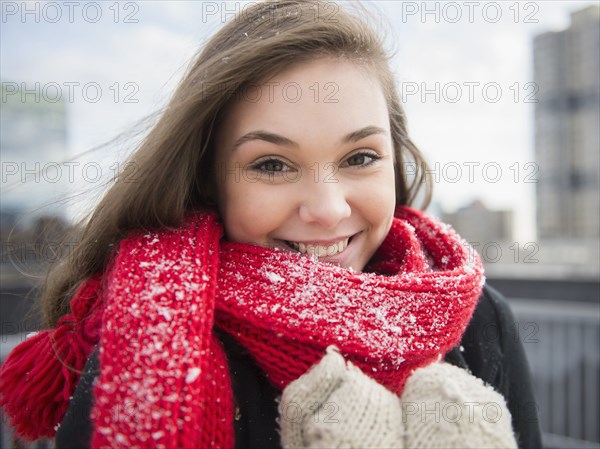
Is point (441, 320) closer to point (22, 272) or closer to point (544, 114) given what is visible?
point (22, 272)

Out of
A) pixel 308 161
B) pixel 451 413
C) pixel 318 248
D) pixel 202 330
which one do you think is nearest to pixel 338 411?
pixel 451 413

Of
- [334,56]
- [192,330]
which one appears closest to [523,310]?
[334,56]

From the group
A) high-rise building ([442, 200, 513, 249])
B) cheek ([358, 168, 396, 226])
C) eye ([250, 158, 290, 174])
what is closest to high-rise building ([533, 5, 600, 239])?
high-rise building ([442, 200, 513, 249])

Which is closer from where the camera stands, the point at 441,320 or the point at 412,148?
the point at 441,320

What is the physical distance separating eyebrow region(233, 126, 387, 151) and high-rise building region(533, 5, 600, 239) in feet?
34.0

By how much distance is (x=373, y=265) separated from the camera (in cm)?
164

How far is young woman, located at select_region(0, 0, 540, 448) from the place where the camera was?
101cm

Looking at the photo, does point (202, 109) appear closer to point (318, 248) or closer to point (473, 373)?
point (318, 248)

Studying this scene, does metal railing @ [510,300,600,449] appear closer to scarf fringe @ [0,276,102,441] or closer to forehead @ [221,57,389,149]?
forehead @ [221,57,389,149]

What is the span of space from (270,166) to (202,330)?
44 cm

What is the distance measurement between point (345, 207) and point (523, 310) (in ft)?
10.3

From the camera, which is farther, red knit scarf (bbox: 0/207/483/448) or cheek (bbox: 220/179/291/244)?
cheek (bbox: 220/179/291/244)

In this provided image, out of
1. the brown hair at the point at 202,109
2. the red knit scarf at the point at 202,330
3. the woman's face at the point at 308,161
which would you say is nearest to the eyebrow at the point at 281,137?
the woman's face at the point at 308,161

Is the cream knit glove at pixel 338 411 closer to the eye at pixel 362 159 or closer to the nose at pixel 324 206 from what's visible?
the nose at pixel 324 206
